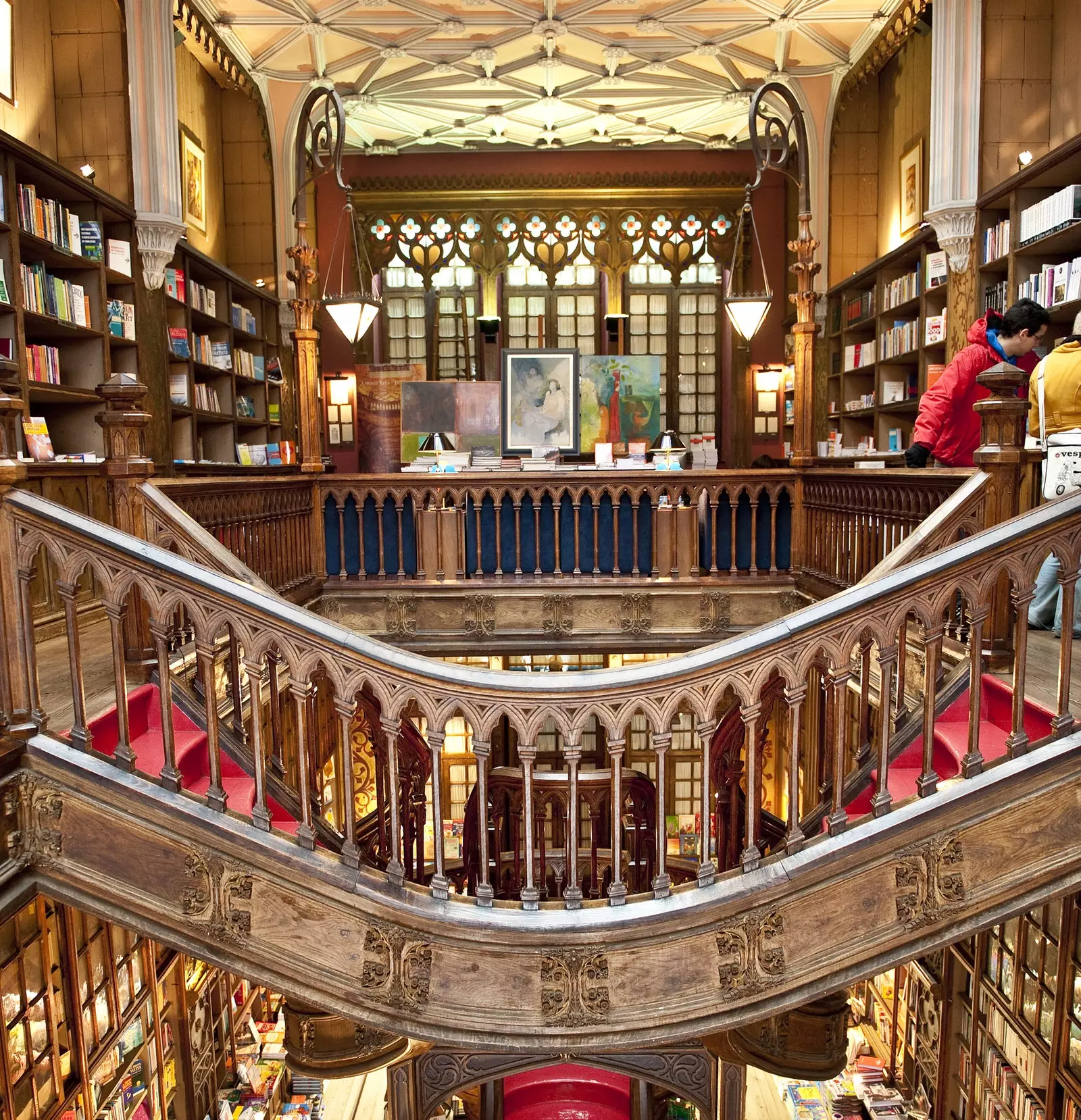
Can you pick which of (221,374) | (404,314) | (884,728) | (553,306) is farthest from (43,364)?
(553,306)

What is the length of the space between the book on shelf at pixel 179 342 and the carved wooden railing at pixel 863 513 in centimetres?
494

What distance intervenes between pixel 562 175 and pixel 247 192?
4.05 metres

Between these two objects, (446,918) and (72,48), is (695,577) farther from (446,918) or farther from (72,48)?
(72,48)

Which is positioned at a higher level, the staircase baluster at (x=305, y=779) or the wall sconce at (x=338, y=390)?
the wall sconce at (x=338, y=390)

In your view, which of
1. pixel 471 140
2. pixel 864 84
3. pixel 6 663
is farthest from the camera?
pixel 471 140

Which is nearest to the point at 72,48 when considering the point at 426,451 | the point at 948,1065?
the point at 426,451

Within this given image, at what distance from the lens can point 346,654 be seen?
2.59 metres

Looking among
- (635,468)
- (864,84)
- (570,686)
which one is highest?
(864,84)

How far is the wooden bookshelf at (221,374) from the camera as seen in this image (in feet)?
25.2

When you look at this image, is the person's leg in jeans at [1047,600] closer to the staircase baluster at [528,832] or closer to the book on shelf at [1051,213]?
the book on shelf at [1051,213]

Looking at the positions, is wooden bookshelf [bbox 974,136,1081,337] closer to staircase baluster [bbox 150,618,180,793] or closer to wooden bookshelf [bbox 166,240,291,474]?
staircase baluster [bbox 150,618,180,793]

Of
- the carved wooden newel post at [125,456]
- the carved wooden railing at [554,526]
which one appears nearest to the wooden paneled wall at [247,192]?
Result: the carved wooden railing at [554,526]

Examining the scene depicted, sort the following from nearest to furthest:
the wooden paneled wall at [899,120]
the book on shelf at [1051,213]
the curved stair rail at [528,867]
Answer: the curved stair rail at [528,867] → the book on shelf at [1051,213] → the wooden paneled wall at [899,120]

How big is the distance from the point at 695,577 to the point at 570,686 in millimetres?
3715
